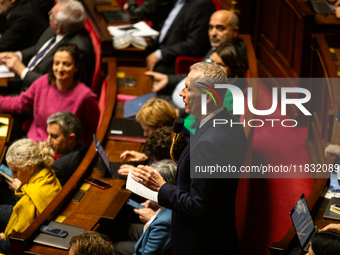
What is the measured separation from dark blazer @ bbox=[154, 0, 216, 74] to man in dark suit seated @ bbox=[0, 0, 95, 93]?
20.8 inches

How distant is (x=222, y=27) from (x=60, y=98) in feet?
3.85

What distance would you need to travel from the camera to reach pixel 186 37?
364 centimetres

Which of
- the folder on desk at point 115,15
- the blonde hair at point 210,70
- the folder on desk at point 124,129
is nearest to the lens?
the blonde hair at point 210,70

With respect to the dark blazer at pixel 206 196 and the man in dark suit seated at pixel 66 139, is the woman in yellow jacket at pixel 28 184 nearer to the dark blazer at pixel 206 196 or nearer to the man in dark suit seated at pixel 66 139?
the man in dark suit seated at pixel 66 139

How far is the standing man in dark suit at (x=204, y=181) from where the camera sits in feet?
5.06

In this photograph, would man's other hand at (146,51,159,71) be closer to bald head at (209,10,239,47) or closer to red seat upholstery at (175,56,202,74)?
red seat upholstery at (175,56,202,74)

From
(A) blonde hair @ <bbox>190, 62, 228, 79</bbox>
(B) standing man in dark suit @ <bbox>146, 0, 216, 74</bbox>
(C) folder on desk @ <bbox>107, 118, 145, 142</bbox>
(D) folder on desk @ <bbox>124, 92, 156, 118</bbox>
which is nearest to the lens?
(A) blonde hair @ <bbox>190, 62, 228, 79</bbox>

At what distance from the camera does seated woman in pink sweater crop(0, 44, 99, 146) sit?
3.08 meters

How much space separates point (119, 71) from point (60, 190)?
1.26 metres

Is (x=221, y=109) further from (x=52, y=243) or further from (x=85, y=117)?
(x=85, y=117)

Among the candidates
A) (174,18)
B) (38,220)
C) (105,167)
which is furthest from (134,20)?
(38,220)

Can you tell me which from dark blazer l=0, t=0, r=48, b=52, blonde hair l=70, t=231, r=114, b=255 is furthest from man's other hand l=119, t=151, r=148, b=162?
dark blazer l=0, t=0, r=48, b=52

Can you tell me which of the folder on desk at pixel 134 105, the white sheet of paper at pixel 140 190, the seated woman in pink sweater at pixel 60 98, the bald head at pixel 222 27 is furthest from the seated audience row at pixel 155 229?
the bald head at pixel 222 27

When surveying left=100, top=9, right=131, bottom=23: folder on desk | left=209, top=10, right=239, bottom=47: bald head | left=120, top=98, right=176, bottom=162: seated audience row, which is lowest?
left=120, top=98, right=176, bottom=162: seated audience row
